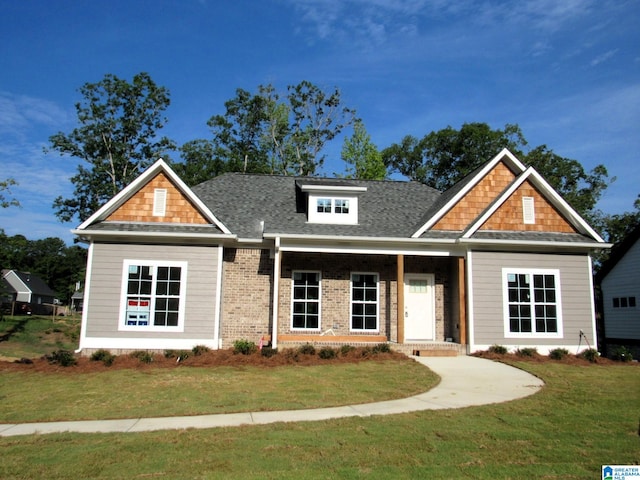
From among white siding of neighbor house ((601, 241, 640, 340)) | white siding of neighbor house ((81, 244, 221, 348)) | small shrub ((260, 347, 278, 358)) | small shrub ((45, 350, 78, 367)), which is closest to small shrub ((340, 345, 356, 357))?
small shrub ((260, 347, 278, 358))

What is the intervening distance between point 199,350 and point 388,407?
716 centimetres

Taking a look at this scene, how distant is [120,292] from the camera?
14.7m

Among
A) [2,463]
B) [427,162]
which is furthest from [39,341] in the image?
[427,162]

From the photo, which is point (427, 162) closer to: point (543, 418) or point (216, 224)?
point (216, 224)

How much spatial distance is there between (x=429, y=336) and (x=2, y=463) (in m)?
13.3

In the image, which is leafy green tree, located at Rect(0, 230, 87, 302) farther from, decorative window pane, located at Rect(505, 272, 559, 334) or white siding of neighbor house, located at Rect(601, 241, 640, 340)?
decorative window pane, located at Rect(505, 272, 559, 334)

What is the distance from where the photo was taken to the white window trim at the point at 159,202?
51.0 feet

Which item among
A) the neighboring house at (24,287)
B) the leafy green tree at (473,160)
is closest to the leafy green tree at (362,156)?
the leafy green tree at (473,160)

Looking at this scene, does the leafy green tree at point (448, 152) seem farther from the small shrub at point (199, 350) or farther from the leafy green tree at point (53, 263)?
the leafy green tree at point (53, 263)

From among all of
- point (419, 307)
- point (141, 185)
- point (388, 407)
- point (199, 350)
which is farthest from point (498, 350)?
point (141, 185)

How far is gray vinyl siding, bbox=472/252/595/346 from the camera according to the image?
1550 cm

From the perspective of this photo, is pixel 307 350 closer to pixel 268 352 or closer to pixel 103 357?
pixel 268 352

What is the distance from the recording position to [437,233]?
16531mm

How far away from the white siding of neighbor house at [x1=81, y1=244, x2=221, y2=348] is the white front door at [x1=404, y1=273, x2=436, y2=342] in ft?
21.4
